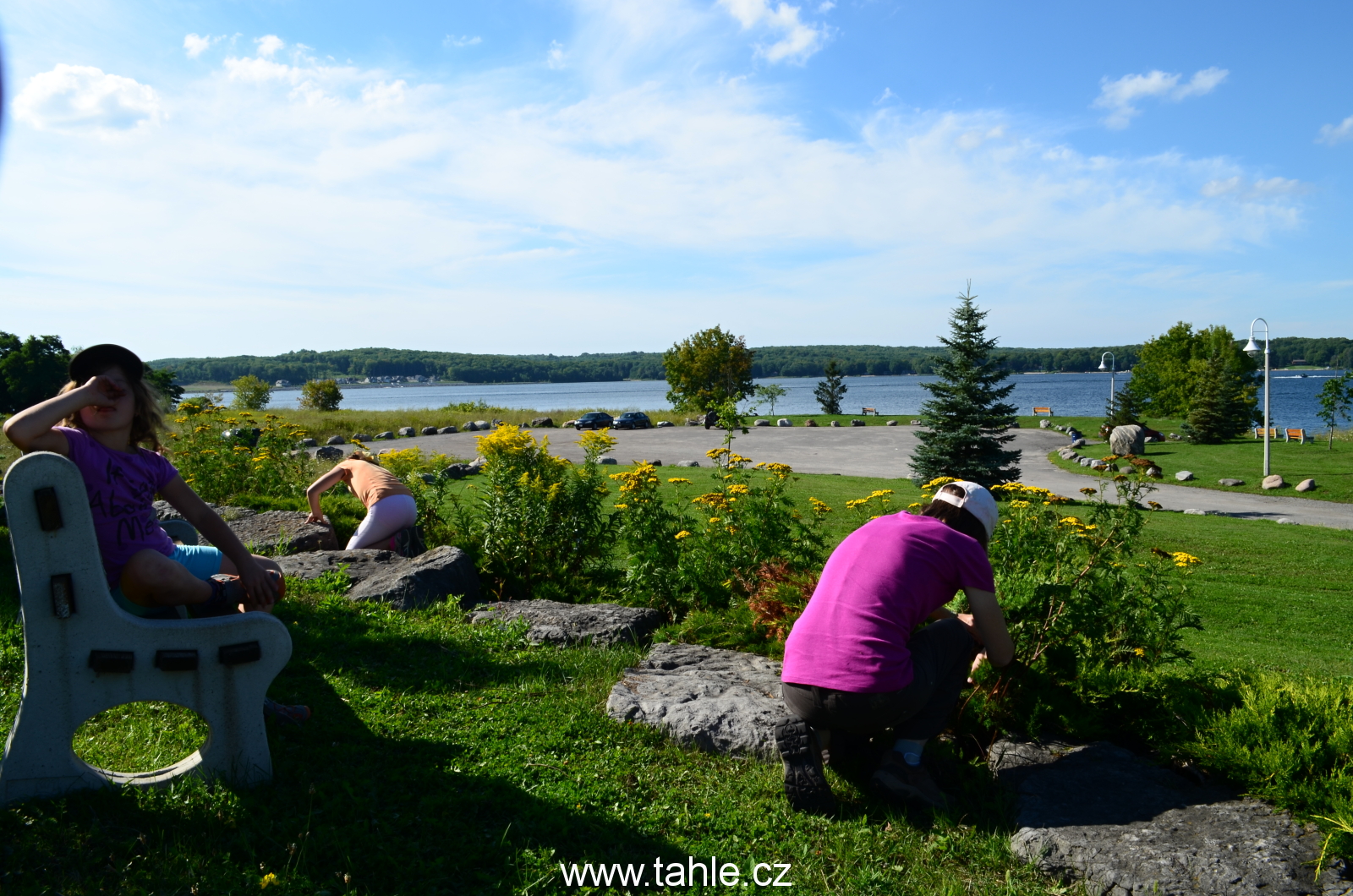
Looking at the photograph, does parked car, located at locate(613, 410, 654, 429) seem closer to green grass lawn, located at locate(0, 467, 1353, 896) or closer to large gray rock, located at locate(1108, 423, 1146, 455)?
large gray rock, located at locate(1108, 423, 1146, 455)

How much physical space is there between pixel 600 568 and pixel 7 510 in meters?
4.71

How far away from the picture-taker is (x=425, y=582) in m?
5.89

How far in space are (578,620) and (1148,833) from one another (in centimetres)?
341

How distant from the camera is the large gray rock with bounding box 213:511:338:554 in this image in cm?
752

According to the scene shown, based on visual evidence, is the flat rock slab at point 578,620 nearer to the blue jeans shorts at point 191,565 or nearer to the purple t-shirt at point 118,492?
the blue jeans shorts at point 191,565

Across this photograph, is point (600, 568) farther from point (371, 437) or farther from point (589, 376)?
point (589, 376)

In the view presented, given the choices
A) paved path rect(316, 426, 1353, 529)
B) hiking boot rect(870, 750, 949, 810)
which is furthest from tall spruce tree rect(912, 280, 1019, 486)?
hiking boot rect(870, 750, 949, 810)

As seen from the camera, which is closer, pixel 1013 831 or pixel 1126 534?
pixel 1013 831

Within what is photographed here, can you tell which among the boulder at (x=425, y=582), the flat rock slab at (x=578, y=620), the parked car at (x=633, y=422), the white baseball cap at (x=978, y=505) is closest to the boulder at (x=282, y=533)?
the boulder at (x=425, y=582)

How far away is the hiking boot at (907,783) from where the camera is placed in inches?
123

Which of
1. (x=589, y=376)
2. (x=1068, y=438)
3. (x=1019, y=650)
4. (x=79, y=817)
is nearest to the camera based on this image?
(x=79, y=817)

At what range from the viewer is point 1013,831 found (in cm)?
302

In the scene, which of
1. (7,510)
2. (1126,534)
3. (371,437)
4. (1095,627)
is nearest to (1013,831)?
(1095,627)

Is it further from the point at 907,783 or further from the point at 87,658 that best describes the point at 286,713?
the point at 907,783
